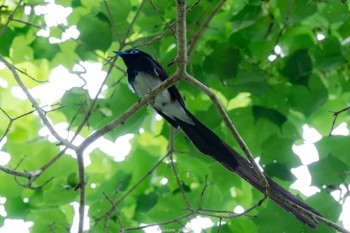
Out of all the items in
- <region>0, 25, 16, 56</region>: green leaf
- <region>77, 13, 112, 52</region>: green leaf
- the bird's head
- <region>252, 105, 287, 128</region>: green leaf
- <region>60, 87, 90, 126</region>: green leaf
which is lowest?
<region>252, 105, 287, 128</region>: green leaf

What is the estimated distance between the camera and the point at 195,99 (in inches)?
186

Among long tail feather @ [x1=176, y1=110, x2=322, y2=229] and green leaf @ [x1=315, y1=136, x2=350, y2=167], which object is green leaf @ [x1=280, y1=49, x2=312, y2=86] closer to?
green leaf @ [x1=315, y1=136, x2=350, y2=167]

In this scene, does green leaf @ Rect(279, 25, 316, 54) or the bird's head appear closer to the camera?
the bird's head

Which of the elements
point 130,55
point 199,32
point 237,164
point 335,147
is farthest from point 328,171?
point 130,55

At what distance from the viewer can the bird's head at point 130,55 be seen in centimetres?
440

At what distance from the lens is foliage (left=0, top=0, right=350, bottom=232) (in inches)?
162

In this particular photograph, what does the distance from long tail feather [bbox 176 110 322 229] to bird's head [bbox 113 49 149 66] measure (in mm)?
627

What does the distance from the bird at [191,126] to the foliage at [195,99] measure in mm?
126

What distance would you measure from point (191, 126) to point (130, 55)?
0.83 m

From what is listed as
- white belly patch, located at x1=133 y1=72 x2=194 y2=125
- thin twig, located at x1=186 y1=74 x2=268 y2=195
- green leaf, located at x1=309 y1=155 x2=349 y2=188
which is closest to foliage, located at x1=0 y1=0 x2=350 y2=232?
green leaf, located at x1=309 y1=155 x2=349 y2=188

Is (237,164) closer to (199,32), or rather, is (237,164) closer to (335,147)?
(335,147)

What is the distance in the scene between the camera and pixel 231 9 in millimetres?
4898

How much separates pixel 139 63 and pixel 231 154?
1.07 metres

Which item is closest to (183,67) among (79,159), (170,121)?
(79,159)
